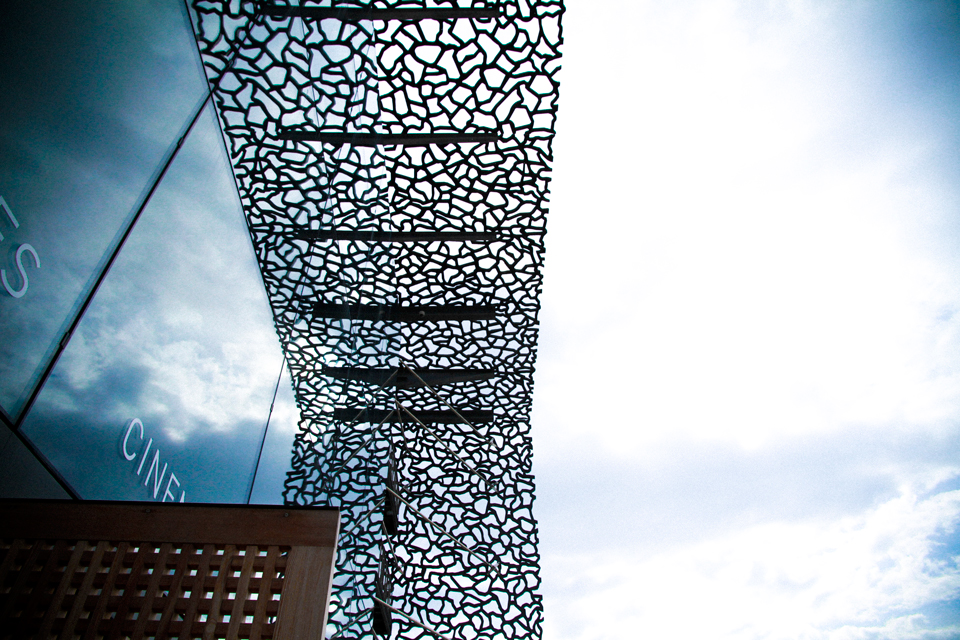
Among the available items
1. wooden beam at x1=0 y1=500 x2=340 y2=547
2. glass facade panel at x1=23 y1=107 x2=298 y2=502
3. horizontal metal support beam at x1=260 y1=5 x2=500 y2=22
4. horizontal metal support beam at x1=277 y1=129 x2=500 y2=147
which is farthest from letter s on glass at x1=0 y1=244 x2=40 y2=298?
horizontal metal support beam at x1=260 y1=5 x2=500 y2=22

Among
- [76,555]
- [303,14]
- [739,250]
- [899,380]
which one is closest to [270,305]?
[303,14]

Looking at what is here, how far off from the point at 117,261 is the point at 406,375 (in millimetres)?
2344

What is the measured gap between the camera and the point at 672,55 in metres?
Result: 8.60

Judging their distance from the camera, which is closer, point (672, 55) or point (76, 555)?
point (76, 555)

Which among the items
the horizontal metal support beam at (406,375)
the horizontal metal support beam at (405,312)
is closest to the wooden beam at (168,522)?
the horizontal metal support beam at (405,312)

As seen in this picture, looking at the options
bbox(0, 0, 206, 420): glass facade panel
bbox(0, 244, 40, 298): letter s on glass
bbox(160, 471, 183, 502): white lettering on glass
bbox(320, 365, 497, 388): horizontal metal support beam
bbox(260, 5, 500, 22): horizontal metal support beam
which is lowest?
bbox(160, 471, 183, 502): white lettering on glass

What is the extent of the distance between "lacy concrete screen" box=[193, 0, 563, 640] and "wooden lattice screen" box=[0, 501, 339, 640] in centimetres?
107

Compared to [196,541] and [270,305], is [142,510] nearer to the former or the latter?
[196,541]

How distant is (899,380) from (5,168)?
21657 millimetres

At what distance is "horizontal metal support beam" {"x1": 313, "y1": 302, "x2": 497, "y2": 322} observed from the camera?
4430mm

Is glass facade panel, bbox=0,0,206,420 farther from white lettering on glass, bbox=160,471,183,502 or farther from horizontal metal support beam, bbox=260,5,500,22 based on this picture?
white lettering on glass, bbox=160,471,183,502

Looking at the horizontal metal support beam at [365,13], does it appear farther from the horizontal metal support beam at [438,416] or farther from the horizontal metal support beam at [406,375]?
the horizontal metal support beam at [438,416]

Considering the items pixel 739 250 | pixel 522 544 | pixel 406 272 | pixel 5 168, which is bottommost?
pixel 522 544

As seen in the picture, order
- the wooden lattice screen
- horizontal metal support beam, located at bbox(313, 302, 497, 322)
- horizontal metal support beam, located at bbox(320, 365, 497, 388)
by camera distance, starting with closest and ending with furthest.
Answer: the wooden lattice screen
horizontal metal support beam, located at bbox(313, 302, 497, 322)
horizontal metal support beam, located at bbox(320, 365, 497, 388)
